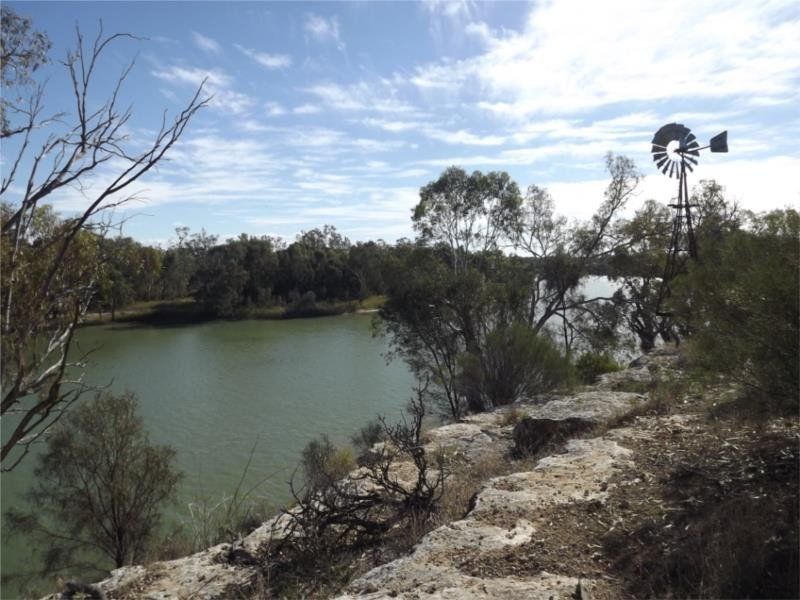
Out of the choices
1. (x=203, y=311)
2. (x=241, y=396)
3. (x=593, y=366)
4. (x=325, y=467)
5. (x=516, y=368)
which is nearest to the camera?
(x=325, y=467)

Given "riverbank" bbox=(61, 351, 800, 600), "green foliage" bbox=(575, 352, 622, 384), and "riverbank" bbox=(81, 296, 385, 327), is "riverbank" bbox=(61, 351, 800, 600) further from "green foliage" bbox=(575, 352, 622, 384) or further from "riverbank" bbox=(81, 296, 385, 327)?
"riverbank" bbox=(81, 296, 385, 327)

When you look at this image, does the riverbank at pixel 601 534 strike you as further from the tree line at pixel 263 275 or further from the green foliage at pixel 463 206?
the tree line at pixel 263 275

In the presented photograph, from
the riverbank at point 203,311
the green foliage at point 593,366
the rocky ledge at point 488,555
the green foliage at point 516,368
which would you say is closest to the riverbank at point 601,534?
the rocky ledge at point 488,555

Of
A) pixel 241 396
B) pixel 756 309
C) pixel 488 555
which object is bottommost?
pixel 241 396

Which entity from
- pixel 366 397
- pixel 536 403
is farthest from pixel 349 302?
pixel 536 403

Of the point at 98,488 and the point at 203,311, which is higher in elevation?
the point at 203,311

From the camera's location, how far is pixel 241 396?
76.6 ft

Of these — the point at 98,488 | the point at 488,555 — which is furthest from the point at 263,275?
the point at 488,555

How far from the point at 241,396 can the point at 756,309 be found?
21882mm

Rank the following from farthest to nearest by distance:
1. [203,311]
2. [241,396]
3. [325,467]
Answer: [203,311], [241,396], [325,467]

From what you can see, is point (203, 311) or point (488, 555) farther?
point (203, 311)

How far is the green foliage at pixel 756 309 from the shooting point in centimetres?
351

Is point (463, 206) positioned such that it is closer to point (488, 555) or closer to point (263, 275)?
point (488, 555)

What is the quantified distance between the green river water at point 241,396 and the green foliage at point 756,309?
7.23 meters
